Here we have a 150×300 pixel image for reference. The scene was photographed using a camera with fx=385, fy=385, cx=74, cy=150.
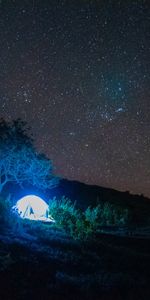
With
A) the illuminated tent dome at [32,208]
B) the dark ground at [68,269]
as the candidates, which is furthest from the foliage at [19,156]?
the dark ground at [68,269]

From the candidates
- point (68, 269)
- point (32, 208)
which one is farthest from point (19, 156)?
point (68, 269)

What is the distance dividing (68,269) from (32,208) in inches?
563

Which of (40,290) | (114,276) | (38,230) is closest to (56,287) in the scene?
(40,290)

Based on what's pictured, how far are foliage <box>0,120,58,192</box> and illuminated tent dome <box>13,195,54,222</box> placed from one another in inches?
173

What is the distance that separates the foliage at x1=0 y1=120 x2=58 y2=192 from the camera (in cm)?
2688

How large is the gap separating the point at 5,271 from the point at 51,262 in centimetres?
186

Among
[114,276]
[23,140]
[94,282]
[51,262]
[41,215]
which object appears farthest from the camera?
[23,140]

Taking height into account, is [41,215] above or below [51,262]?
above

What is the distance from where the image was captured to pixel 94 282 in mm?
8148

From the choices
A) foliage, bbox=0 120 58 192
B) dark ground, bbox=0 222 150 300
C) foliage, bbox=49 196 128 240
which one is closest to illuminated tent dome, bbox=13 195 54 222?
foliage, bbox=49 196 128 240

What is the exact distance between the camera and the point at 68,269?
365 inches

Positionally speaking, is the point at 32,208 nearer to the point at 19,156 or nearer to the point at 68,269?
the point at 19,156

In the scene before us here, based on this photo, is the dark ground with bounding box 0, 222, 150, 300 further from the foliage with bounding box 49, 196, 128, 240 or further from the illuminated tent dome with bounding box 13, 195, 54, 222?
the illuminated tent dome with bounding box 13, 195, 54, 222

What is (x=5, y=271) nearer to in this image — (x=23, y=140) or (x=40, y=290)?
(x=40, y=290)
